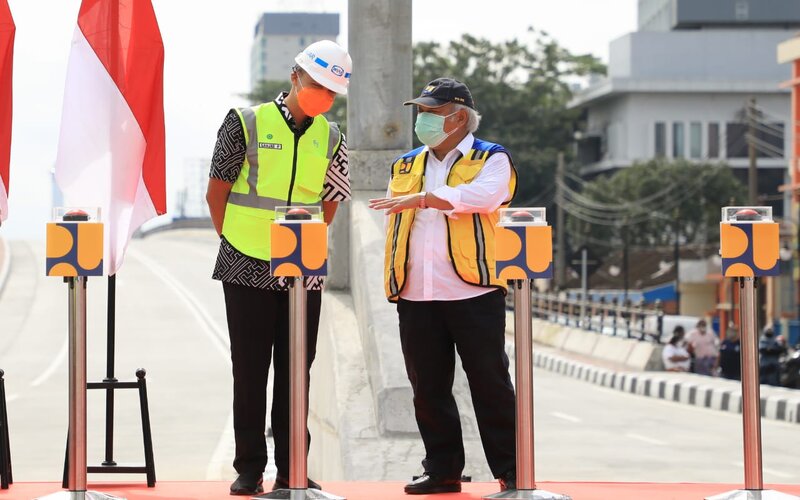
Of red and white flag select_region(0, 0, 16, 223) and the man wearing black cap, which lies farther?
red and white flag select_region(0, 0, 16, 223)

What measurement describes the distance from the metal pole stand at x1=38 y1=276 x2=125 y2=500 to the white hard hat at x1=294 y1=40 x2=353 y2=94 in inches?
50.1

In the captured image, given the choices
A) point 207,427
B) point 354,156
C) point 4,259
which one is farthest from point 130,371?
point 4,259

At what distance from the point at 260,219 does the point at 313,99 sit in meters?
0.55

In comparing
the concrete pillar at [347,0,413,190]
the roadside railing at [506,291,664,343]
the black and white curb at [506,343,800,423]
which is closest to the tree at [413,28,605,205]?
the roadside railing at [506,291,664,343]

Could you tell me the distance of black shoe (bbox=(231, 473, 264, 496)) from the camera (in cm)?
626

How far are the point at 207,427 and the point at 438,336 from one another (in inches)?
480

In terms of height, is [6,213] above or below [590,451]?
above

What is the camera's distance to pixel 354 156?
36.0 feet

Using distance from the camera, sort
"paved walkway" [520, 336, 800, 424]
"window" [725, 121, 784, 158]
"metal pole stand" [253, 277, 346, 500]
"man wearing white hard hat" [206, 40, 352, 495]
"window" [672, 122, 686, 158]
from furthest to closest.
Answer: "window" [672, 122, 686, 158] → "window" [725, 121, 784, 158] → "paved walkway" [520, 336, 800, 424] → "man wearing white hard hat" [206, 40, 352, 495] → "metal pole stand" [253, 277, 346, 500]

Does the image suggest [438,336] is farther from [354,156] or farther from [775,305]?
[775,305]

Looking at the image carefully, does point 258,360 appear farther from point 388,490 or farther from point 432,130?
point 432,130

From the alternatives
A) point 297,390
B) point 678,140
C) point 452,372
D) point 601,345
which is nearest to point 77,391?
point 297,390

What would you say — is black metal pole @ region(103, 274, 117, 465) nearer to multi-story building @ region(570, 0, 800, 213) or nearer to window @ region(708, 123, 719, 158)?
multi-story building @ region(570, 0, 800, 213)

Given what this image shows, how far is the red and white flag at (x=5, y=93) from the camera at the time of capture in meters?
6.82
